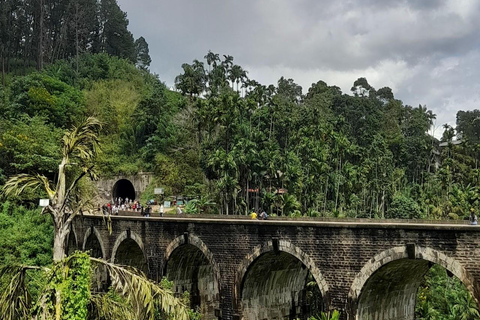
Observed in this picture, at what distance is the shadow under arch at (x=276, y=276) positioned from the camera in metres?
17.1

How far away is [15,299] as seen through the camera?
7.51 metres

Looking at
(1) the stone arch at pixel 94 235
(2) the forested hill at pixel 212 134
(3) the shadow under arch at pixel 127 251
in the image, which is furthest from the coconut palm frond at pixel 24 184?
(2) the forested hill at pixel 212 134

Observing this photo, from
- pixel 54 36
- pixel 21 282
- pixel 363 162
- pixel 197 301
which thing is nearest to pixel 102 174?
pixel 197 301

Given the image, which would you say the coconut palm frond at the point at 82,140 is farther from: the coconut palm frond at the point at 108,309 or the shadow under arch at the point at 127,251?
the shadow under arch at the point at 127,251

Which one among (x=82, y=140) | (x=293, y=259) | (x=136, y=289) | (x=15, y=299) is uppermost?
(x=82, y=140)

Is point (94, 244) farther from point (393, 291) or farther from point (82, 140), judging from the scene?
point (82, 140)

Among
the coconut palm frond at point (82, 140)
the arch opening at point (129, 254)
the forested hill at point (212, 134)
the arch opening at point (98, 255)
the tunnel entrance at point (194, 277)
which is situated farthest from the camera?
the forested hill at point (212, 134)

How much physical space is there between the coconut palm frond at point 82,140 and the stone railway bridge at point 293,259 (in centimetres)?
1021

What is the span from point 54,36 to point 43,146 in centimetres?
4190

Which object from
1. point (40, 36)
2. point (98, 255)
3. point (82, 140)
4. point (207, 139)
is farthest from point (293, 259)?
point (40, 36)

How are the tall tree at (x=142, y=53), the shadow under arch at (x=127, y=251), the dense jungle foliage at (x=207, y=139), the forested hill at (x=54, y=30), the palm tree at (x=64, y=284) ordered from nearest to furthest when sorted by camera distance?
the palm tree at (x=64, y=284)
the shadow under arch at (x=127, y=251)
the dense jungle foliage at (x=207, y=139)
the forested hill at (x=54, y=30)
the tall tree at (x=142, y=53)

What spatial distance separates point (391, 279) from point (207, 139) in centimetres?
3129

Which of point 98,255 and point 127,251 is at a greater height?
point 127,251

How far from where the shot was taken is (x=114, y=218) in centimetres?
2819
